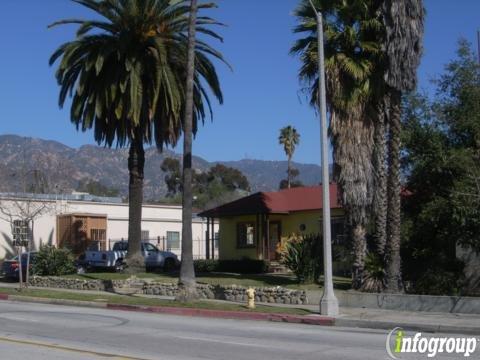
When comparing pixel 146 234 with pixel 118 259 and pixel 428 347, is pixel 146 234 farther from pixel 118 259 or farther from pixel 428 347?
pixel 428 347

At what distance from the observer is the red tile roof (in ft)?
114

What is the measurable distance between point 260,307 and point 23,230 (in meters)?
15.4

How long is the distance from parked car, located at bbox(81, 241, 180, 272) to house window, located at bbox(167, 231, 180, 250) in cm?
1398

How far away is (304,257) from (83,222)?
2458 centimetres

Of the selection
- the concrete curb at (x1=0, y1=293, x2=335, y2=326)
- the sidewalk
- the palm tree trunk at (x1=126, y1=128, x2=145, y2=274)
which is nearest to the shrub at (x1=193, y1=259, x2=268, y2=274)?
the palm tree trunk at (x1=126, y1=128, x2=145, y2=274)

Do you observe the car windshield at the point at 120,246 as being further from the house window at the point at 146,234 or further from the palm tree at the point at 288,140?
the palm tree at the point at 288,140

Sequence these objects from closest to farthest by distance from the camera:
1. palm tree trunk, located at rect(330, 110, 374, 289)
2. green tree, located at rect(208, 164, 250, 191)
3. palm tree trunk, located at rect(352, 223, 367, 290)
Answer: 1. palm tree trunk, located at rect(352, 223, 367, 290)
2. palm tree trunk, located at rect(330, 110, 374, 289)
3. green tree, located at rect(208, 164, 250, 191)

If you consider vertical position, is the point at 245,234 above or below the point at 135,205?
below

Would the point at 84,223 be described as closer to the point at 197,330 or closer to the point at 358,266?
the point at 358,266

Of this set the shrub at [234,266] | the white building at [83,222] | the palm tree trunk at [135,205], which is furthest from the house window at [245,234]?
the palm tree trunk at [135,205]

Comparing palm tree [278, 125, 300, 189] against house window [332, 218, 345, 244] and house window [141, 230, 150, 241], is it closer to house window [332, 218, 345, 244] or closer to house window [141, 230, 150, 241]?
house window [141, 230, 150, 241]

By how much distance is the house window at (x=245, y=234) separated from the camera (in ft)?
123

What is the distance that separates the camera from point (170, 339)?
1404cm

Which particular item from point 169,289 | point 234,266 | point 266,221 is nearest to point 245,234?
point 266,221
